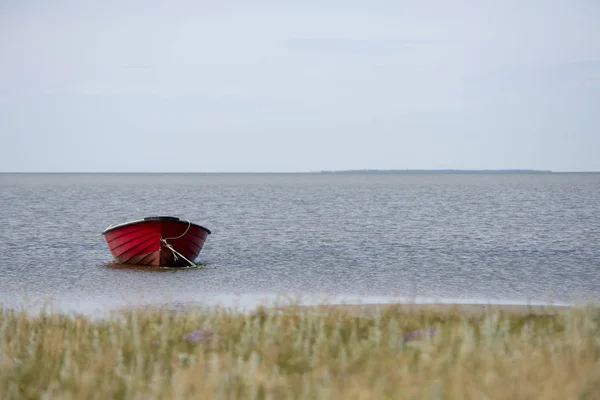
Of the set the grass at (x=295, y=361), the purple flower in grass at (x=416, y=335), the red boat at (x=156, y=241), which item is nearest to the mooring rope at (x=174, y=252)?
the red boat at (x=156, y=241)

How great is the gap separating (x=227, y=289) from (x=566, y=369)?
1599 centimetres

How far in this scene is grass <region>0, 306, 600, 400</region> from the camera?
643 centimetres

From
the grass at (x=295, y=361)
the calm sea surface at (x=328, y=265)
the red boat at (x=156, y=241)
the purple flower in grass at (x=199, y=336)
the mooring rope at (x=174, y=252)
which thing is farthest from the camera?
the mooring rope at (x=174, y=252)

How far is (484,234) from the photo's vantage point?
42.7 meters

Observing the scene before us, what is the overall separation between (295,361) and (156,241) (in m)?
19.7

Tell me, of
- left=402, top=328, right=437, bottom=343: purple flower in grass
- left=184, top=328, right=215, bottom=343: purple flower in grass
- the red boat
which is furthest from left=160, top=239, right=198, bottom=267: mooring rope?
left=402, top=328, right=437, bottom=343: purple flower in grass

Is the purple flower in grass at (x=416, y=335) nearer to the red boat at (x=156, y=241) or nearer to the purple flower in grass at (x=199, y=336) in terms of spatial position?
the purple flower in grass at (x=199, y=336)

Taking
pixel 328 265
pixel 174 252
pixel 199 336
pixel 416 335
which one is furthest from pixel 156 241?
pixel 416 335

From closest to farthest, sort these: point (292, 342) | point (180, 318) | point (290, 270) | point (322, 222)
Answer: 1. point (292, 342)
2. point (180, 318)
3. point (290, 270)
4. point (322, 222)

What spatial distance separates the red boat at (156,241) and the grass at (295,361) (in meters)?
15.9

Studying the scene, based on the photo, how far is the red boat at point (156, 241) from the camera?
88.3 ft

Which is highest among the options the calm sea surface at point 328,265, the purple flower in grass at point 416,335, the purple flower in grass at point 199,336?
the purple flower in grass at point 416,335

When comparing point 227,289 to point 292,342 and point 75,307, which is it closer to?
point 75,307

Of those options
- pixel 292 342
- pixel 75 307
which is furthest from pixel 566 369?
pixel 75 307
